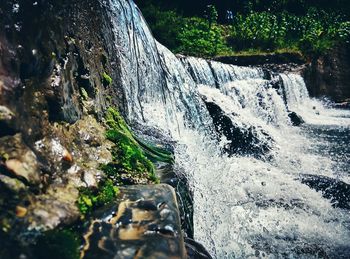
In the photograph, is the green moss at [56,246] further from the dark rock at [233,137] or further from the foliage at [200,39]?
the foliage at [200,39]

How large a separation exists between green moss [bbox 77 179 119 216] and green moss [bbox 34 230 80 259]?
14.2 inches

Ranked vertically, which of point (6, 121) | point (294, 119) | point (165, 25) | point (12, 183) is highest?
point (165, 25)

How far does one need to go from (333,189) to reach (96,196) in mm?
5045

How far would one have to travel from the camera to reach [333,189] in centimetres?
661

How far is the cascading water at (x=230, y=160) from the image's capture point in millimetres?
5250

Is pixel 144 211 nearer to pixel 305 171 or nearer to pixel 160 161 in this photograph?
pixel 160 161

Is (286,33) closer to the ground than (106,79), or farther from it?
farther from it

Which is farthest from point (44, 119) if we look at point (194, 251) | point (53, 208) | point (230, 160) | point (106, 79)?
point (230, 160)

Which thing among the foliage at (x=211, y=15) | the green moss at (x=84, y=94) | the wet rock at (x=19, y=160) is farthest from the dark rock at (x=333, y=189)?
the foliage at (x=211, y=15)

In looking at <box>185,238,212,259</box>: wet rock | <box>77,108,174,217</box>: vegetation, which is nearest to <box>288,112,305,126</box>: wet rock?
<box>77,108,174,217</box>: vegetation

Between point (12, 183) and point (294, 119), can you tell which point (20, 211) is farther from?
point (294, 119)

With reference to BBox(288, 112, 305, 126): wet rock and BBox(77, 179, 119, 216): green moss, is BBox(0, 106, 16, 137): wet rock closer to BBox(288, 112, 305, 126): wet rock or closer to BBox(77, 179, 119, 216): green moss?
BBox(77, 179, 119, 216): green moss

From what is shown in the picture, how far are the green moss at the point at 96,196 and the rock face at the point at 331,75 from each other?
48.7 feet

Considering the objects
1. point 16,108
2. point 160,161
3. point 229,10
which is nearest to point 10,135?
point 16,108
